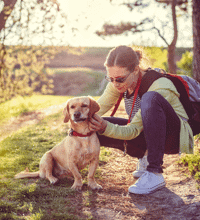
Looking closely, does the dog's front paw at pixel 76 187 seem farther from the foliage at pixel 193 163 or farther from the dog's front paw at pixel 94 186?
the foliage at pixel 193 163

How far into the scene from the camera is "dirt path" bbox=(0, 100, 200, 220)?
7.12 feet

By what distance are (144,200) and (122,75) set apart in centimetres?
130

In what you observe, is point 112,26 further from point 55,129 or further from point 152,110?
point 152,110

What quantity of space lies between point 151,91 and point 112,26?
35.8 feet

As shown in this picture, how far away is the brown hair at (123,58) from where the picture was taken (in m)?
2.77

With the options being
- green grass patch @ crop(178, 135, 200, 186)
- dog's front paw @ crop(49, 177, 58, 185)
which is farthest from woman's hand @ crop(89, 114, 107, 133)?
green grass patch @ crop(178, 135, 200, 186)

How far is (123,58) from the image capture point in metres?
2.76

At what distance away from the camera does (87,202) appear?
2.39 meters

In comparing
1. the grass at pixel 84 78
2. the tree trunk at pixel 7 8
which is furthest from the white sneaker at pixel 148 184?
the grass at pixel 84 78

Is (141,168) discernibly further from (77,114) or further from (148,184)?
(77,114)

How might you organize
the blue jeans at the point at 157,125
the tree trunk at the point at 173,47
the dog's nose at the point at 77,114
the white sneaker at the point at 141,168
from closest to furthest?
the blue jeans at the point at 157,125 → the dog's nose at the point at 77,114 → the white sneaker at the point at 141,168 → the tree trunk at the point at 173,47

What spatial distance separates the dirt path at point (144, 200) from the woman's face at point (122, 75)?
3.59 feet

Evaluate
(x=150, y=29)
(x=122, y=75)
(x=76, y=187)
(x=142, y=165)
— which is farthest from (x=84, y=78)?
(x=76, y=187)

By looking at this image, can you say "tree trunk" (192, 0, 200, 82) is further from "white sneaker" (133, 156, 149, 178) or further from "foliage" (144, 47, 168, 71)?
"foliage" (144, 47, 168, 71)
